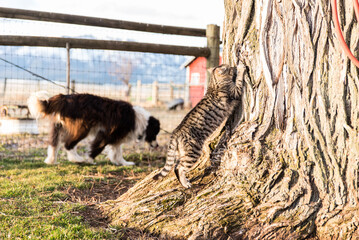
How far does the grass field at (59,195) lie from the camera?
10.1 ft

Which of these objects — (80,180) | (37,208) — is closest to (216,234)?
(37,208)

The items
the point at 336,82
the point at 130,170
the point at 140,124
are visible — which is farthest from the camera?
the point at 140,124

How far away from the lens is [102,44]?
626 centimetres

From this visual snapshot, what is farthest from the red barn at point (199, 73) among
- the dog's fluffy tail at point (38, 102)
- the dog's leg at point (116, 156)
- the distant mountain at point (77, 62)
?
the dog's fluffy tail at point (38, 102)

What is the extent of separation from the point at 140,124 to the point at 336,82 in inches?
195

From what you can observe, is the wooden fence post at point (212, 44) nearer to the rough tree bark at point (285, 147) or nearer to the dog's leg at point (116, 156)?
the dog's leg at point (116, 156)

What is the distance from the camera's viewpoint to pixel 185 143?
4250mm

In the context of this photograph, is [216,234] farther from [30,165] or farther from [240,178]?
[30,165]

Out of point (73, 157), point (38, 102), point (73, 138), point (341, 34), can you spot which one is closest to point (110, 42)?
point (38, 102)

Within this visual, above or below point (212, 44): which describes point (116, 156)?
below

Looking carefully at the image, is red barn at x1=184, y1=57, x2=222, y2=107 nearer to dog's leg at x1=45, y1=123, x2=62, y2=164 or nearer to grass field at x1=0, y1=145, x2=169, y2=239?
grass field at x1=0, y1=145, x2=169, y2=239

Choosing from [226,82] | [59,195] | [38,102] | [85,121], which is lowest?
[59,195]

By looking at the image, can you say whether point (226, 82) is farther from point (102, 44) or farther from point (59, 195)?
point (102, 44)

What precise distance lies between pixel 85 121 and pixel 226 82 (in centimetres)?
330
